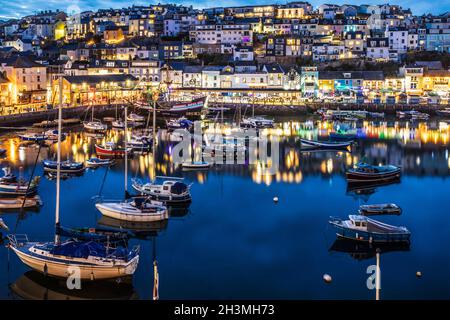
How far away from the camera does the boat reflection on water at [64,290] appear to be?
9.52 m

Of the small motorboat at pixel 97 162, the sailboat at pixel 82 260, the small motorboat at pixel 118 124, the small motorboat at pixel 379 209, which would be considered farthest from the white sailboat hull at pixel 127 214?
the small motorboat at pixel 118 124

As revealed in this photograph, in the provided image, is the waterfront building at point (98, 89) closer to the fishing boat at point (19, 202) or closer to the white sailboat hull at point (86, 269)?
the fishing boat at point (19, 202)

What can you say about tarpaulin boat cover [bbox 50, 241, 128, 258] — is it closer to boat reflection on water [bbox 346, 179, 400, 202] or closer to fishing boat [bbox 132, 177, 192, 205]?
fishing boat [bbox 132, 177, 192, 205]

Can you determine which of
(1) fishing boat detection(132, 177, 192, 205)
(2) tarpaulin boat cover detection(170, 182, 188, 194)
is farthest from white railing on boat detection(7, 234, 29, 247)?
(2) tarpaulin boat cover detection(170, 182, 188, 194)

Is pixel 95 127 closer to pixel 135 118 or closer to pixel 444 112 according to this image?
pixel 135 118

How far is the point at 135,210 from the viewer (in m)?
13.8

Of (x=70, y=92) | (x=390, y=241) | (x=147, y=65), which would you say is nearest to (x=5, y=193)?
(x=390, y=241)

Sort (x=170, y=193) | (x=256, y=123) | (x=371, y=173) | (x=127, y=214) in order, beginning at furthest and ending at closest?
1. (x=256, y=123)
2. (x=371, y=173)
3. (x=170, y=193)
4. (x=127, y=214)

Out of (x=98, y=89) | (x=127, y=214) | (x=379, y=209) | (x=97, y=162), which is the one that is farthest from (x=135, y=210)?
(x=98, y=89)

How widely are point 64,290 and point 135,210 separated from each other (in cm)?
418

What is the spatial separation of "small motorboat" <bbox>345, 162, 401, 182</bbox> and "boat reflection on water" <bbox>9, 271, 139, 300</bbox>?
1067cm

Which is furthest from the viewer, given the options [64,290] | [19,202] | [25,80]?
[25,80]

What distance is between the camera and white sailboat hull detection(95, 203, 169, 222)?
13.6 meters

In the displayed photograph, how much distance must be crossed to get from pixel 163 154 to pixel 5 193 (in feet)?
29.3
